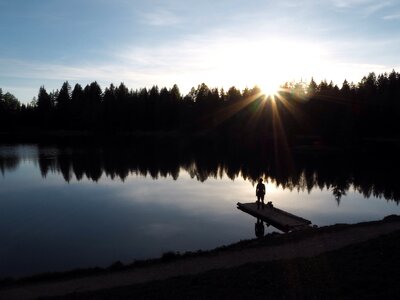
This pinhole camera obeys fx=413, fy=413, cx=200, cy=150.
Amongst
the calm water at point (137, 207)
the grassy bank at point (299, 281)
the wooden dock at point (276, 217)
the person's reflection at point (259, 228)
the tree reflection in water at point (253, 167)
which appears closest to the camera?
the grassy bank at point (299, 281)

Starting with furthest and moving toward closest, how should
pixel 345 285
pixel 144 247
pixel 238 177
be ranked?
pixel 238 177 < pixel 144 247 < pixel 345 285

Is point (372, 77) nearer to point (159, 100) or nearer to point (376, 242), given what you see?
point (159, 100)

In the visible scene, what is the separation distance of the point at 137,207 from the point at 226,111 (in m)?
93.8

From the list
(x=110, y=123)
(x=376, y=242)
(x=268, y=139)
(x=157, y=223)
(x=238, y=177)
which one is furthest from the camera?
(x=110, y=123)

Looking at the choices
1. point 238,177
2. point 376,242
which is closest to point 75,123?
point 238,177

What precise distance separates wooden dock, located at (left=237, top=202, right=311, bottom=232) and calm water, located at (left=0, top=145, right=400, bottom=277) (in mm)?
576

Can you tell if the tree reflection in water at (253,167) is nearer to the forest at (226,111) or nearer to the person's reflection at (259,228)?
the person's reflection at (259,228)

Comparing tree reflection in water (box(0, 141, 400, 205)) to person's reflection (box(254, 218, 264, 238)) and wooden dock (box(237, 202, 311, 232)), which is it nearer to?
wooden dock (box(237, 202, 311, 232))

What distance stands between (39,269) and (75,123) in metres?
116

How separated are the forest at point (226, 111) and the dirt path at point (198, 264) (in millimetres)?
81374

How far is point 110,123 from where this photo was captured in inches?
5025

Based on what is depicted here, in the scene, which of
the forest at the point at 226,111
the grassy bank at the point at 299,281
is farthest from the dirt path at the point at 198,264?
the forest at the point at 226,111

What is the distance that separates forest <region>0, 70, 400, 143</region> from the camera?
100812mm

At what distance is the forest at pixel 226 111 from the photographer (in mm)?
100812
